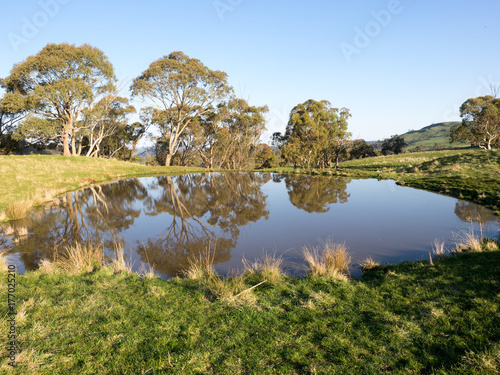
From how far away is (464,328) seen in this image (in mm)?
4371

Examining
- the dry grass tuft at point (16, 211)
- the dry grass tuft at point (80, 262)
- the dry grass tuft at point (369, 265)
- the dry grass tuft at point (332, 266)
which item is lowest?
the dry grass tuft at point (369, 265)

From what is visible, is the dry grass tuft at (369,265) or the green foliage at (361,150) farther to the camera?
the green foliage at (361,150)

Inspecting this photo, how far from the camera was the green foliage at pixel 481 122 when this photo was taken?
4431cm

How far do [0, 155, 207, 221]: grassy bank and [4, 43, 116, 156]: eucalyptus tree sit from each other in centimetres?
541

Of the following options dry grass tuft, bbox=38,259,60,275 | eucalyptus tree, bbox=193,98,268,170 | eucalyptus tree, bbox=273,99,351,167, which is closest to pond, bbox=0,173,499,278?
dry grass tuft, bbox=38,259,60,275

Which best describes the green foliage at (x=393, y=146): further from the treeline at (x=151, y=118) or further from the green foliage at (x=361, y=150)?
the treeline at (x=151, y=118)

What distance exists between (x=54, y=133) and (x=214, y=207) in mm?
30908

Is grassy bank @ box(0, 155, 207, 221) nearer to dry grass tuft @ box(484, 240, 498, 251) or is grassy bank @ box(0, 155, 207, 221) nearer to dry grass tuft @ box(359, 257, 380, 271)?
dry grass tuft @ box(359, 257, 380, 271)

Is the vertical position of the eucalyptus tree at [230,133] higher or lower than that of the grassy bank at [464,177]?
higher

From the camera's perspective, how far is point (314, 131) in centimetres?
4784

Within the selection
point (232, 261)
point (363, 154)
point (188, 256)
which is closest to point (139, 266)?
point (188, 256)

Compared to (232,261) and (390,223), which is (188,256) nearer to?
(232,261)

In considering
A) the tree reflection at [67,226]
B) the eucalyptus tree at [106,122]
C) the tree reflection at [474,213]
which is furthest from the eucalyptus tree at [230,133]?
the tree reflection at [474,213]

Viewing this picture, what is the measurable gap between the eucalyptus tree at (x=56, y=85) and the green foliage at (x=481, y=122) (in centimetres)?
6562
